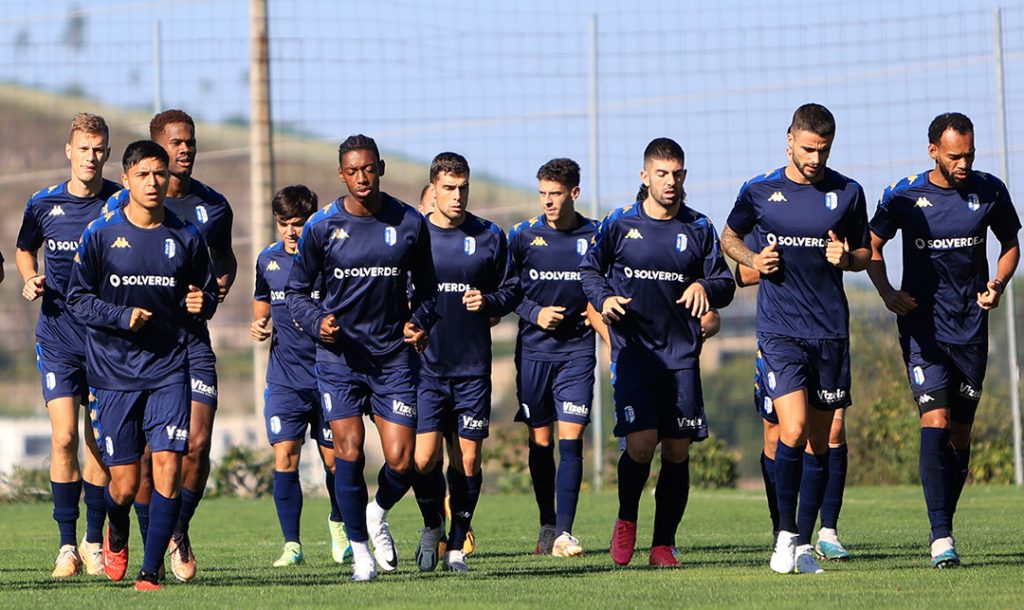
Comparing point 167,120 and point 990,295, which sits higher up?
point 167,120

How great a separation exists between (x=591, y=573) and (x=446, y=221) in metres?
2.43

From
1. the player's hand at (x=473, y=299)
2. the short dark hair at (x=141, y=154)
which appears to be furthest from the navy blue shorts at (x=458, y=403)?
the short dark hair at (x=141, y=154)

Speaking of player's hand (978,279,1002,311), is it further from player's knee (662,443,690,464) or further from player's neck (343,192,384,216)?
player's neck (343,192,384,216)

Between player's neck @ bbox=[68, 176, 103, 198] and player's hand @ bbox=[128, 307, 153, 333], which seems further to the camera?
player's neck @ bbox=[68, 176, 103, 198]

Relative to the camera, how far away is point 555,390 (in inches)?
463

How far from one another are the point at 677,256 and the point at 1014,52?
9.75 metres

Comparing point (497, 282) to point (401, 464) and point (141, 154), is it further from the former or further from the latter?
point (141, 154)

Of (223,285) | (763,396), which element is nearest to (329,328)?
(223,285)

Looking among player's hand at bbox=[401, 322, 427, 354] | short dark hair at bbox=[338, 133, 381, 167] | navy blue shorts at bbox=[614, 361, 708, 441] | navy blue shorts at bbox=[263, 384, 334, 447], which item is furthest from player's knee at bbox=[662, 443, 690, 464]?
short dark hair at bbox=[338, 133, 381, 167]

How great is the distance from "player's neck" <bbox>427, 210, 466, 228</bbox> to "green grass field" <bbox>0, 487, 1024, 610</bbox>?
1.97 m

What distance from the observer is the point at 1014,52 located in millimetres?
18422

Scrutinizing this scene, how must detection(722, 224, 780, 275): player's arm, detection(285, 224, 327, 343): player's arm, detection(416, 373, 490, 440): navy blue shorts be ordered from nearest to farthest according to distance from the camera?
detection(285, 224, 327, 343): player's arm < detection(722, 224, 780, 275): player's arm < detection(416, 373, 490, 440): navy blue shorts

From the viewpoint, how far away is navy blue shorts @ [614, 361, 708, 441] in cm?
995

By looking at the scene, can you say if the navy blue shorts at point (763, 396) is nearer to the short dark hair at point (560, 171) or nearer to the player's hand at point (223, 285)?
the short dark hair at point (560, 171)
